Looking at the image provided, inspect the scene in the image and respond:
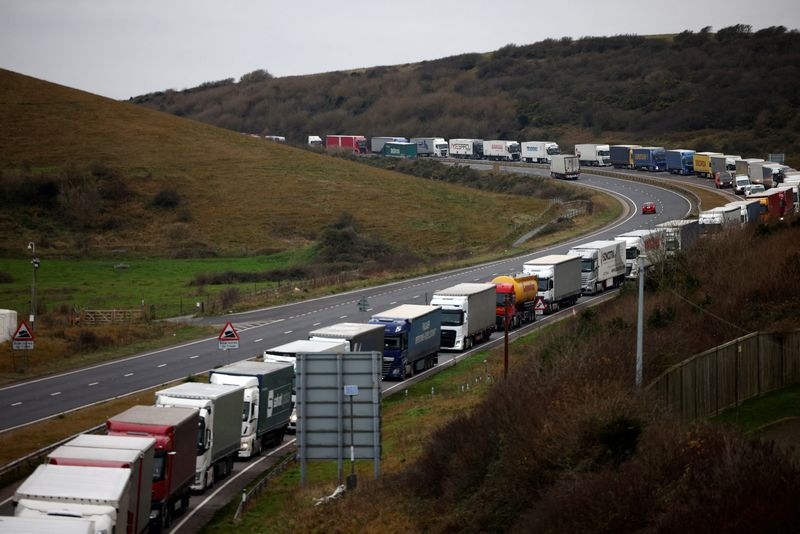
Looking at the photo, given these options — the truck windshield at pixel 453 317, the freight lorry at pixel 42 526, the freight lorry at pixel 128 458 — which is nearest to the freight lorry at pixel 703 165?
the truck windshield at pixel 453 317

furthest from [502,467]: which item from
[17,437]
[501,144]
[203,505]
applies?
[501,144]

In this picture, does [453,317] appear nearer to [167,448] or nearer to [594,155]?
[167,448]

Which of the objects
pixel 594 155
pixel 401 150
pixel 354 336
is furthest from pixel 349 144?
pixel 354 336

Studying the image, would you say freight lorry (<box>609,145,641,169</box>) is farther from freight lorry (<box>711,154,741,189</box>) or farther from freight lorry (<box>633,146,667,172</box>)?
freight lorry (<box>711,154,741,189</box>)

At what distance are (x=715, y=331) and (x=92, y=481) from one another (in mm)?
23099

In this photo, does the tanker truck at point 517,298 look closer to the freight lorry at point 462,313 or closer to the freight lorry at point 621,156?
the freight lorry at point 462,313

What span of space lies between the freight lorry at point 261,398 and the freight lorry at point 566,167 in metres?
103

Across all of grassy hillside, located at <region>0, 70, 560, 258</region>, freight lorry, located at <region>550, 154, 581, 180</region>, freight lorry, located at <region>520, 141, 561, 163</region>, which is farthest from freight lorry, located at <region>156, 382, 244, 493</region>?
freight lorry, located at <region>520, 141, 561, 163</region>

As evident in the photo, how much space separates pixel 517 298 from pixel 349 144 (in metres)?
137

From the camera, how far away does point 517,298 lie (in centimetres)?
5997

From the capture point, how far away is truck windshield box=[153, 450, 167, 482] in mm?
26281

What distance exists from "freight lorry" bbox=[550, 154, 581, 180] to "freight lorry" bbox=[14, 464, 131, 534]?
4694 inches

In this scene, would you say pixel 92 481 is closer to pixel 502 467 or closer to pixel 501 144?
pixel 502 467

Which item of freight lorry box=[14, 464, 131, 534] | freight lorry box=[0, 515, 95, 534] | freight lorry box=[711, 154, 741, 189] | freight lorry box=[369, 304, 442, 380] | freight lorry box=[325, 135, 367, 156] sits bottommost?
freight lorry box=[369, 304, 442, 380]
